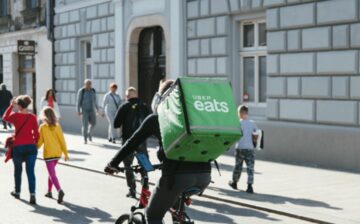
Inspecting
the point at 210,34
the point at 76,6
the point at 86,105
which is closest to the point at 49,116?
the point at 210,34

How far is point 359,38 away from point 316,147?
233cm

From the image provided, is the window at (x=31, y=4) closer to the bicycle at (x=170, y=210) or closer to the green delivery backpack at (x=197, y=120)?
the bicycle at (x=170, y=210)

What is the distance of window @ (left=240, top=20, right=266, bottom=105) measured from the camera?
15.2 m

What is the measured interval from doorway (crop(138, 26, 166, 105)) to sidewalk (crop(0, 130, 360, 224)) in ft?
17.8

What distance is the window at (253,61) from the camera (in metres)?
15.2

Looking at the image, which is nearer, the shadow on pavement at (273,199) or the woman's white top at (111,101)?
the shadow on pavement at (273,199)

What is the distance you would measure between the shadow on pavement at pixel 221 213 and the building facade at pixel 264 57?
13.6 ft

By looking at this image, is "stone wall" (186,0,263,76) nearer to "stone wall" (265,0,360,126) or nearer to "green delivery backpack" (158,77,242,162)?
"stone wall" (265,0,360,126)

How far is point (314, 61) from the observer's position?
13.2 meters

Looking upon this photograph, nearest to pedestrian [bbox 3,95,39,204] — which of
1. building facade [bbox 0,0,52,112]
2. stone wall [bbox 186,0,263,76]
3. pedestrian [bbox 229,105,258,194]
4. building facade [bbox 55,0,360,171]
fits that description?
pedestrian [bbox 229,105,258,194]

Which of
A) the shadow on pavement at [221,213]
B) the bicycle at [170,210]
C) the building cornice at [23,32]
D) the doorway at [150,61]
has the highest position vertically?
the building cornice at [23,32]

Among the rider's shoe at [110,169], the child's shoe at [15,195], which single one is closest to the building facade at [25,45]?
the child's shoe at [15,195]

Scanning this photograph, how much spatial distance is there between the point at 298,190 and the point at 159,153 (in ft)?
19.1

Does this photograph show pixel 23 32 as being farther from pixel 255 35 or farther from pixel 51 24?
pixel 255 35
